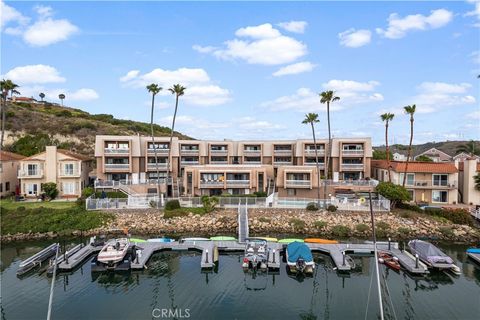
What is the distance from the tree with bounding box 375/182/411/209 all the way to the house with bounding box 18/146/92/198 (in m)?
39.0

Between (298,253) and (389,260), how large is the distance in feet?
25.2

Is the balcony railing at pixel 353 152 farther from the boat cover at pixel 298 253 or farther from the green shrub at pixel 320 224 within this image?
the boat cover at pixel 298 253

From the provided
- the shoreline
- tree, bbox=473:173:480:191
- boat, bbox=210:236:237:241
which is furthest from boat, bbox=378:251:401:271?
tree, bbox=473:173:480:191

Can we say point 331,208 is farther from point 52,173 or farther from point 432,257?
point 52,173

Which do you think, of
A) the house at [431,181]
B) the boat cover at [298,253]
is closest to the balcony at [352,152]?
the house at [431,181]

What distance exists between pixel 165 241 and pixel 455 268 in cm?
2467

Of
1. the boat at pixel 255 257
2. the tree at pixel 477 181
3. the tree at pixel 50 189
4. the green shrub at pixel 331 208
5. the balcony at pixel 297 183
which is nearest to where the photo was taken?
the boat at pixel 255 257

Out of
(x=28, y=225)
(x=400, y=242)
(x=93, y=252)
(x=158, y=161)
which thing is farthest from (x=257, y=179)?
(x=28, y=225)

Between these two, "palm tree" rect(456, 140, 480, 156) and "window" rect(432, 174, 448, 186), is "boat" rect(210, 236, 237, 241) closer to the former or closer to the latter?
"window" rect(432, 174, 448, 186)

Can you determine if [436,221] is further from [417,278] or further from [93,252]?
[93,252]

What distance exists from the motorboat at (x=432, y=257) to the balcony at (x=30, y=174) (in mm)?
44837

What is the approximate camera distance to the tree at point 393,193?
3941 centimetres

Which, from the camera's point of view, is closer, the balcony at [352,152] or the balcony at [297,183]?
the balcony at [297,183]

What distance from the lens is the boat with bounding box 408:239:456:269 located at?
26469mm
